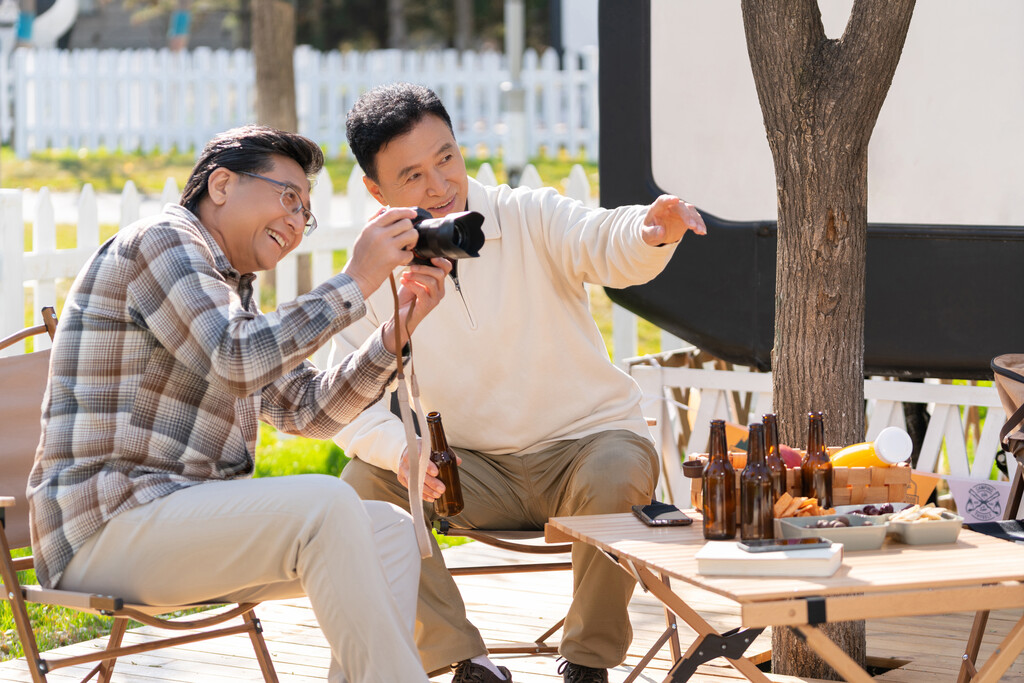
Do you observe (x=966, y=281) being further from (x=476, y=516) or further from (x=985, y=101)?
(x=476, y=516)

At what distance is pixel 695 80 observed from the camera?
16.0 ft

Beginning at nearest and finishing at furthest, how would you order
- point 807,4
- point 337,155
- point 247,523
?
point 247,523 < point 807,4 < point 337,155

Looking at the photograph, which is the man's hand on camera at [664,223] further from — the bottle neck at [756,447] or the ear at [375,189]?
the ear at [375,189]

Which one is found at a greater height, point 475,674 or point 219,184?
point 219,184

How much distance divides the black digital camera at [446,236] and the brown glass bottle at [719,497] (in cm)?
64

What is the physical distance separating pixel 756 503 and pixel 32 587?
150 centimetres

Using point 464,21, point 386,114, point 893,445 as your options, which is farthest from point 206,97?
point 893,445

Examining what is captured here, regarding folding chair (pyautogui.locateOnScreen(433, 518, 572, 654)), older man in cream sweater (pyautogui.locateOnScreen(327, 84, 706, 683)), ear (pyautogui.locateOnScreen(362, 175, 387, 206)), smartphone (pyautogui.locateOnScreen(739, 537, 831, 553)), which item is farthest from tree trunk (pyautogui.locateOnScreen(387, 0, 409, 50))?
smartphone (pyautogui.locateOnScreen(739, 537, 831, 553))

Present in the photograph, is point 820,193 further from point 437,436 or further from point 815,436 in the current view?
point 437,436

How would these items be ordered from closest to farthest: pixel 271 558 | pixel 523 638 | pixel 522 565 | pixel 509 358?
pixel 271 558 < pixel 522 565 < pixel 509 358 < pixel 523 638

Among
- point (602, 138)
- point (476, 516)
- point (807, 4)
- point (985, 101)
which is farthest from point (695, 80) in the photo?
point (476, 516)

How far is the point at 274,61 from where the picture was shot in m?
9.29

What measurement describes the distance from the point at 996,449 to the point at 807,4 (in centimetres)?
206

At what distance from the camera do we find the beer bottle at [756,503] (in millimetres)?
2615
